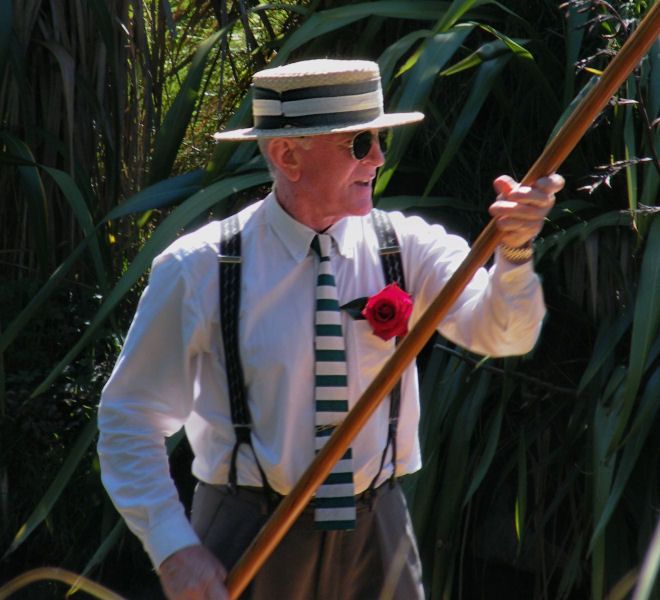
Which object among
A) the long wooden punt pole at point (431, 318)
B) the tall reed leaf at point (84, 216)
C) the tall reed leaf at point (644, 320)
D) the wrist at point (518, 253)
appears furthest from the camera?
the tall reed leaf at point (84, 216)

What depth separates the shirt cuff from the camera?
167 cm

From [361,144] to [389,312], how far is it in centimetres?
28

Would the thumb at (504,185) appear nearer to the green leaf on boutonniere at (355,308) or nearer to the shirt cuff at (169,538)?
the green leaf on boutonniere at (355,308)

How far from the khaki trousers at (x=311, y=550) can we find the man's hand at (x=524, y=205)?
592 millimetres

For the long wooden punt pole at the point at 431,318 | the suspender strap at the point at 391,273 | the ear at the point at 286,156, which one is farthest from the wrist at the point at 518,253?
the ear at the point at 286,156

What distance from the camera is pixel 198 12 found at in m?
3.86

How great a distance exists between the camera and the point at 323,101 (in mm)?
1760

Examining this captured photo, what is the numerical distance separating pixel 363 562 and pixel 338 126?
0.73 meters

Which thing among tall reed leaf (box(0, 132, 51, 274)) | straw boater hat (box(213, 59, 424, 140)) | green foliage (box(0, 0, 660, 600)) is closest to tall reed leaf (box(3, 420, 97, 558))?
green foliage (box(0, 0, 660, 600))

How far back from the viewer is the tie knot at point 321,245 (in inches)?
70.7

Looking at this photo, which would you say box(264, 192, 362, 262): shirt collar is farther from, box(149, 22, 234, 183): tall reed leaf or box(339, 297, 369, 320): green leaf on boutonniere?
box(149, 22, 234, 183): tall reed leaf

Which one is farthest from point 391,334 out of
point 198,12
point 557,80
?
point 198,12

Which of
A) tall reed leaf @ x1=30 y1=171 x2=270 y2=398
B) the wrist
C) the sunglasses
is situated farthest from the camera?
tall reed leaf @ x1=30 y1=171 x2=270 y2=398

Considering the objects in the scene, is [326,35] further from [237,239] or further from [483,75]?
[237,239]
